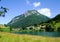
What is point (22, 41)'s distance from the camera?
17094 mm

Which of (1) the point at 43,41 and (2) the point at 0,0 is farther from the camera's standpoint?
(2) the point at 0,0

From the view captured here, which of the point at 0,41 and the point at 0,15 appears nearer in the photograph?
the point at 0,41

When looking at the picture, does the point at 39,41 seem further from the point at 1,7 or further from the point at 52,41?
the point at 1,7

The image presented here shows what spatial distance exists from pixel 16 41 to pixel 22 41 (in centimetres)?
55

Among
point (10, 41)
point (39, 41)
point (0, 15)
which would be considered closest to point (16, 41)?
point (10, 41)

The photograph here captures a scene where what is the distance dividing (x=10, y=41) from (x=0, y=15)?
7.37 metres

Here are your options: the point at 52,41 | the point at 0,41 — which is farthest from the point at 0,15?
the point at 52,41

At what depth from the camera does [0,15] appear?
23781 mm

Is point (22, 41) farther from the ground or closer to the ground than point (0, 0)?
closer to the ground

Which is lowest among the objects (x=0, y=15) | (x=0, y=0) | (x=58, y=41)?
(x=58, y=41)

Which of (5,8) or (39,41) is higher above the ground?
(5,8)

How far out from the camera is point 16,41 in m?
17.2

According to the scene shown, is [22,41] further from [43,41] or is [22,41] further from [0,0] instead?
[0,0]

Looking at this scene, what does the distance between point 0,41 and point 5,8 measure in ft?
26.9
